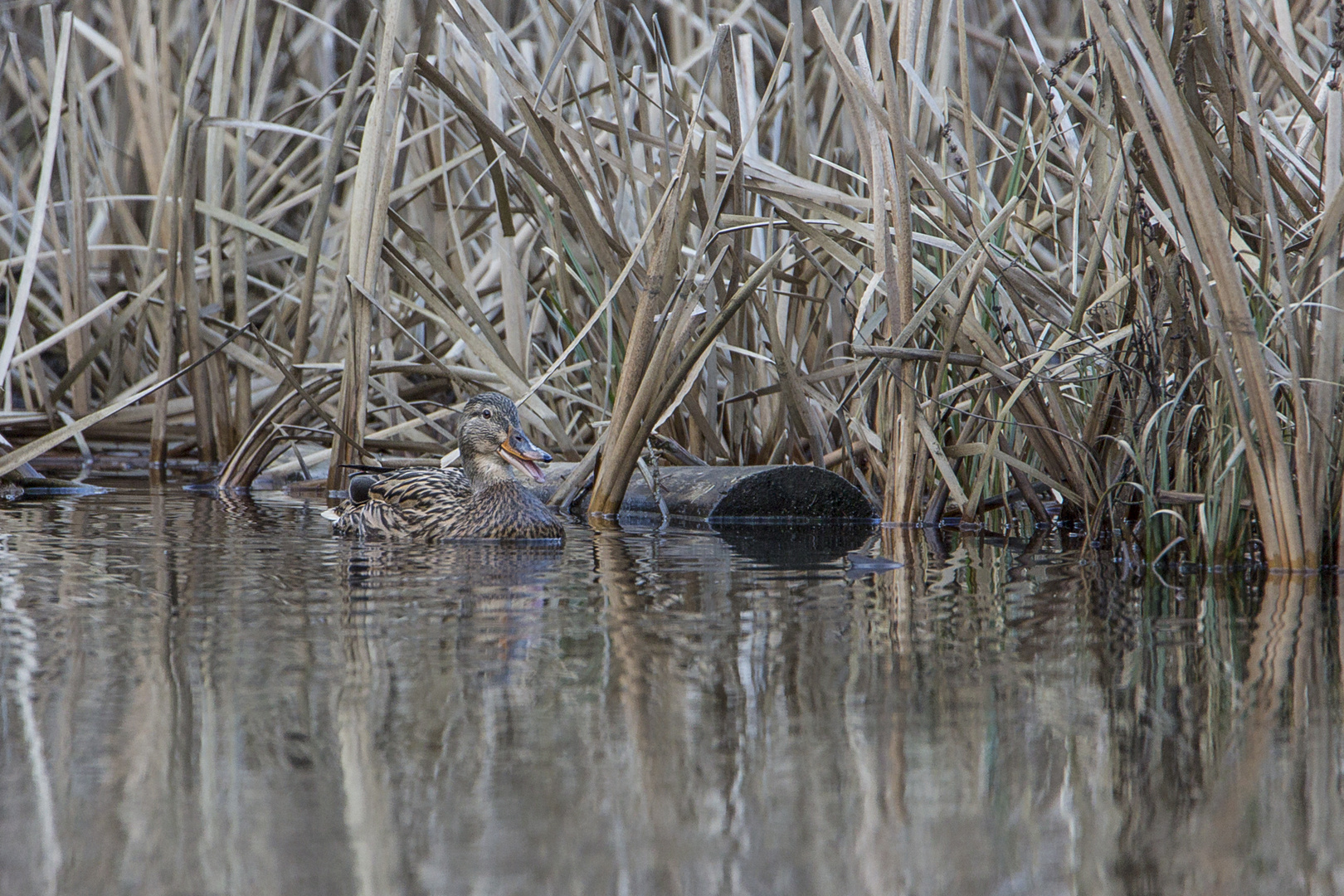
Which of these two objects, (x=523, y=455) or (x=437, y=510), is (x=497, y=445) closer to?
(x=523, y=455)

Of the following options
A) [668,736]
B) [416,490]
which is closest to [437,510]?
[416,490]

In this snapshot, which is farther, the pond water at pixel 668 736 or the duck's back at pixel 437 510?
the duck's back at pixel 437 510

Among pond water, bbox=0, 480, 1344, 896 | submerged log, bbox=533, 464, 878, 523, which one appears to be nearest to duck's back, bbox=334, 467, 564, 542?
submerged log, bbox=533, 464, 878, 523

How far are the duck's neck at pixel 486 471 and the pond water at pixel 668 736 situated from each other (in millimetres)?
1438

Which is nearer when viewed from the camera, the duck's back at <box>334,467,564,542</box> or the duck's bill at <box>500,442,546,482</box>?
the duck's back at <box>334,467,564,542</box>

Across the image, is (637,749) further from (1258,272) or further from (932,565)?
(1258,272)

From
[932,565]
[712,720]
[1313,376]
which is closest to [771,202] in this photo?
[932,565]

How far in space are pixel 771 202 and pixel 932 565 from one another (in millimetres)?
1636

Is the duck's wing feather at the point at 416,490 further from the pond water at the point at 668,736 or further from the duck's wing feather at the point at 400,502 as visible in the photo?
the pond water at the point at 668,736

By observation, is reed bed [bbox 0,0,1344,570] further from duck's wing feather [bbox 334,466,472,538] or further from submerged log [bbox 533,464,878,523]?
duck's wing feather [bbox 334,466,472,538]

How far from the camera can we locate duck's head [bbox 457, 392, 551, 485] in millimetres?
5195

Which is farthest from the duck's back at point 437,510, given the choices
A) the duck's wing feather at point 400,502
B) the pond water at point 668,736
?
the pond water at point 668,736

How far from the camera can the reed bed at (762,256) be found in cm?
A: 370

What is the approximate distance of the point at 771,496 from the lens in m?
5.32
